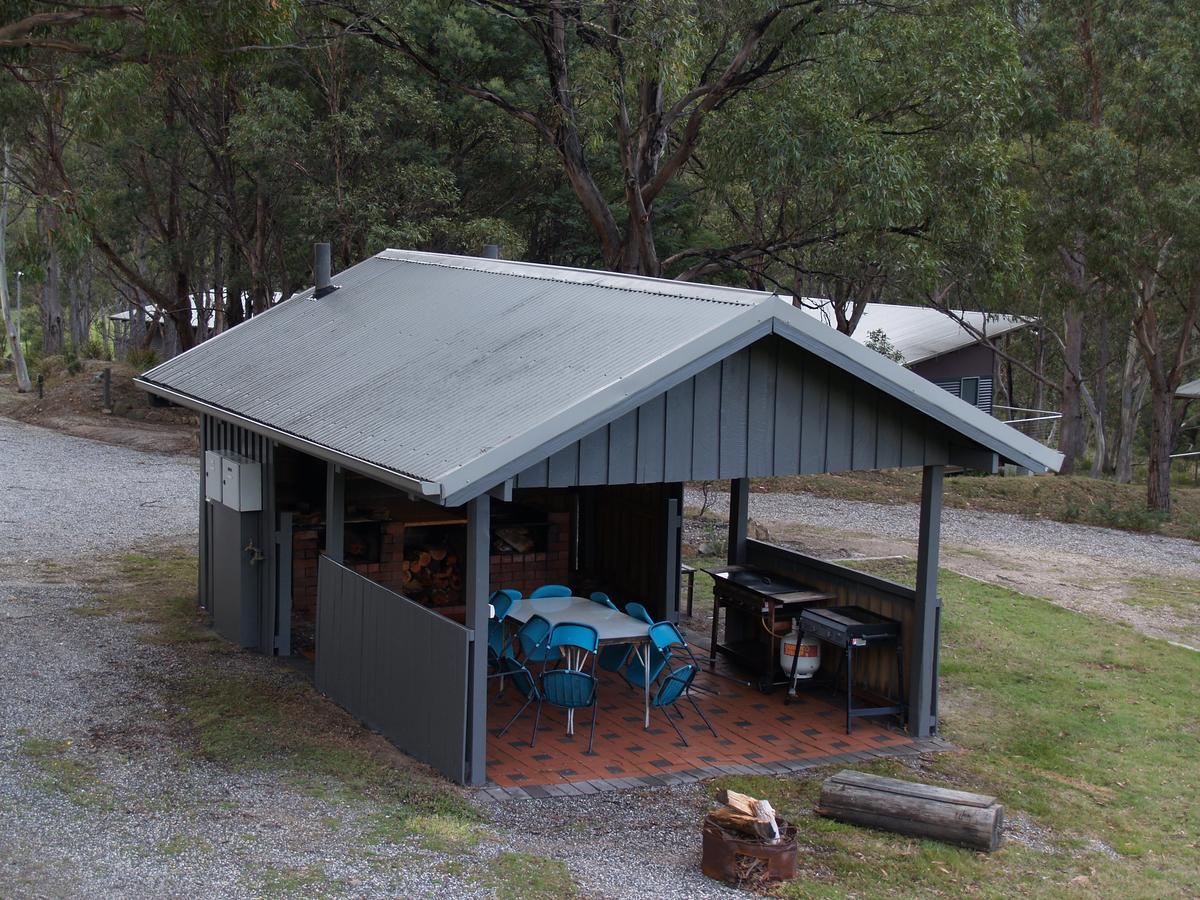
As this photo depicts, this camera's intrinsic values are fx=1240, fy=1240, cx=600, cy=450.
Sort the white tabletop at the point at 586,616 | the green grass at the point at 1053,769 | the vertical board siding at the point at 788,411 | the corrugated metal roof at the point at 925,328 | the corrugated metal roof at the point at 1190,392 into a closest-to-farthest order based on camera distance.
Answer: the green grass at the point at 1053,769
the vertical board siding at the point at 788,411
the white tabletop at the point at 586,616
the corrugated metal roof at the point at 1190,392
the corrugated metal roof at the point at 925,328

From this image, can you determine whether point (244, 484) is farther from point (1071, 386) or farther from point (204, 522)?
point (1071, 386)

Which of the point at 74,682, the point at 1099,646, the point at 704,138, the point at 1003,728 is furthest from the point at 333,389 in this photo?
the point at 704,138

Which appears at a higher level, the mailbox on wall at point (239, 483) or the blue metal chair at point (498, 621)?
the mailbox on wall at point (239, 483)

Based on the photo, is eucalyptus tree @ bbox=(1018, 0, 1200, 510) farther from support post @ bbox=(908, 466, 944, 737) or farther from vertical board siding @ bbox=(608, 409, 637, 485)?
vertical board siding @ bbox=(608, 409, 637, 485)

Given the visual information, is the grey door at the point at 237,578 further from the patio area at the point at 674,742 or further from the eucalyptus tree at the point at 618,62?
the eucalyptus tree at the point at 618,62

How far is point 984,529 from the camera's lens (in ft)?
62.0

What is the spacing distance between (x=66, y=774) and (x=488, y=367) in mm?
3497

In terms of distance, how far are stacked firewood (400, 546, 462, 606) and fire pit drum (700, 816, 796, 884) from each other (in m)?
5.95

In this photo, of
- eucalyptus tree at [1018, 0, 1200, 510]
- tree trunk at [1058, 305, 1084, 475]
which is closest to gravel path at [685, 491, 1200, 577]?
eucalyptus tree at [1018, 0, 1200, 510]

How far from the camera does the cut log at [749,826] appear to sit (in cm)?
601

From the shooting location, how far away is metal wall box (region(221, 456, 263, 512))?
10023 mm

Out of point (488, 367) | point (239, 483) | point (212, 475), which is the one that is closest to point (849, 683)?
point (488, 367)

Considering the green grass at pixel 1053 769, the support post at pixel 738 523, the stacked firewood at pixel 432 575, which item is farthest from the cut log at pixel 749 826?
the stacked firewood at pixel 432 575

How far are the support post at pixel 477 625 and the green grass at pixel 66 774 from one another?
198 cm
